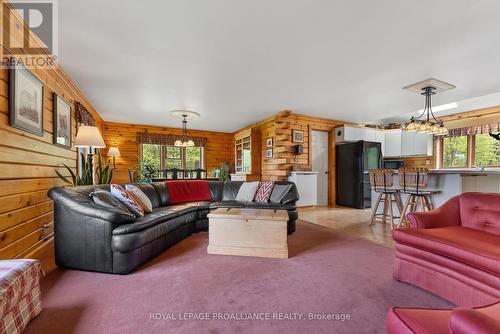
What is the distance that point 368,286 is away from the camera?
1.81m

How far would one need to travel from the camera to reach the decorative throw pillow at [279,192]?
3.53 m

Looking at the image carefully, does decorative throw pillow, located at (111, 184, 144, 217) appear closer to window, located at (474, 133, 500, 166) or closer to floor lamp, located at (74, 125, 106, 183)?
floor lamp, located at (74, 125, 106, 183)

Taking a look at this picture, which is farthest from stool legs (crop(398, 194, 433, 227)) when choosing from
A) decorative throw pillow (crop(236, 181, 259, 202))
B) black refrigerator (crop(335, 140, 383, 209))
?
decorative throw pillow (crop(236, 181, 259, 202))

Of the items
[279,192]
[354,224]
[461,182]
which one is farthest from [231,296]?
[461,182]

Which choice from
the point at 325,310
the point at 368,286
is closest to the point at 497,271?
the point at 368,286

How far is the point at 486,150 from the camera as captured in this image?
17.1ft

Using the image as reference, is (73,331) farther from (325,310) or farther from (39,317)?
(325,310)

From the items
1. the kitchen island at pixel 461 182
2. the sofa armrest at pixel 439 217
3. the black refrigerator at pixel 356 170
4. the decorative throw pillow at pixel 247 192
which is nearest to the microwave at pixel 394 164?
the black refrigerator at pixel 356 170

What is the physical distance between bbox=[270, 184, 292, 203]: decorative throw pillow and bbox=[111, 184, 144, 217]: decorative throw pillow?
1.94m

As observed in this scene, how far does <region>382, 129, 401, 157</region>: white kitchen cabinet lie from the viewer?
247 inches

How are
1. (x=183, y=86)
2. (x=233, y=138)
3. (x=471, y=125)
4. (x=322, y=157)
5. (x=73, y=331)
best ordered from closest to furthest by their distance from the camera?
(x=73, y=331) < (x=183, y=86) < (x=471, y=125) < (x=322, y=157) < (x=233, y=138)

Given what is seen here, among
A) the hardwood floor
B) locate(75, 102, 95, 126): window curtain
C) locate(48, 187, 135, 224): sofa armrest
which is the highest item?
locate(75, 102, 95, 126): window curtain

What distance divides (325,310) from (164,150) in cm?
689

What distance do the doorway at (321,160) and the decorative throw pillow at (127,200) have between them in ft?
14.6
